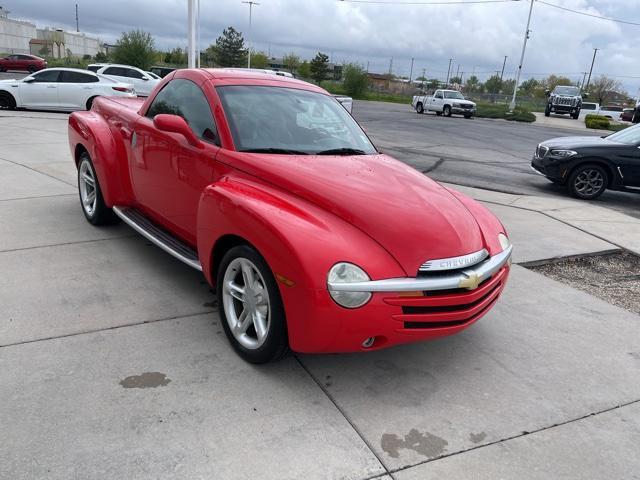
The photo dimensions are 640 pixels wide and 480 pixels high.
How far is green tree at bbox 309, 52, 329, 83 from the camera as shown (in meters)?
72.9

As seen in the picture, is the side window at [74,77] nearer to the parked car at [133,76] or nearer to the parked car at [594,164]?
the parked car at [133,76]

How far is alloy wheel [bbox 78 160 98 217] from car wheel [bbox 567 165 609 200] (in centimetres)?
808

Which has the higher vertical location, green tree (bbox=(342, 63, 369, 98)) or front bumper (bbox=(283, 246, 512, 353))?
green tree (bbox=(342, 63, 369, 98))

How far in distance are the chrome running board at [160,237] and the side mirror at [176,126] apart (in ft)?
2.62

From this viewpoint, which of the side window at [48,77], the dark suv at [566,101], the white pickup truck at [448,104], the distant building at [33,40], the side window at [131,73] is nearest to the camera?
the side window at [48,77]

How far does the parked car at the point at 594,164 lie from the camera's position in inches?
365

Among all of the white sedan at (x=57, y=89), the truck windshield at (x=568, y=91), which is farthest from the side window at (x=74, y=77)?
→ the truck windshield at (x=568, y=91)

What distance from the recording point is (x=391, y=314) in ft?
9.21

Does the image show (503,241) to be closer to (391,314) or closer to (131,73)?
(391,314)

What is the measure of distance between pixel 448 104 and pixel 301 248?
3382cm

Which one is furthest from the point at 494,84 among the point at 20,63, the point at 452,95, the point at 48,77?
the point at 48,77

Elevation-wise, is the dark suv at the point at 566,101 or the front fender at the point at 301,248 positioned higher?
the dark suv at the point at 566,101

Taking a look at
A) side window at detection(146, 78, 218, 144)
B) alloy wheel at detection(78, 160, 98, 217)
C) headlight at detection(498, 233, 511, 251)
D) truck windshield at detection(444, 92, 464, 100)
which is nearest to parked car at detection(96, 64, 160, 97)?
alloy wheel at detection(78, 160, 98, 217)

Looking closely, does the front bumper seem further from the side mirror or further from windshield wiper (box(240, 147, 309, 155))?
the side mirror
